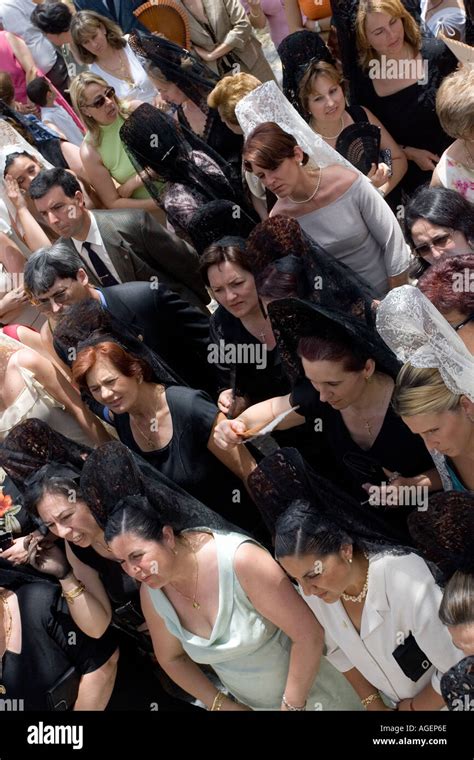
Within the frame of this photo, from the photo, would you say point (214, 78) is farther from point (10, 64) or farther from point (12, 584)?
point (12, 584)

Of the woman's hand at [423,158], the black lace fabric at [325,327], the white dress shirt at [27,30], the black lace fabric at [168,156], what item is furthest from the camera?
the white dress shirt at [27,30]

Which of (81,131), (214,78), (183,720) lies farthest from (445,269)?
(81,131)

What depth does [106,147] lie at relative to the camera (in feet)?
17.9

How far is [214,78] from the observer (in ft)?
17.2

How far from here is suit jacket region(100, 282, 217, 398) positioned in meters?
4.30

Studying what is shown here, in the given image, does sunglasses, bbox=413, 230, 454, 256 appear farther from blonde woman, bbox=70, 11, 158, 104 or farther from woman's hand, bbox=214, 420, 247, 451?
blonde woman, bbox=70, 11, 158, 104

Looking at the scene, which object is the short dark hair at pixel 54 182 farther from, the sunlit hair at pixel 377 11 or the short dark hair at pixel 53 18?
the short dark hair at pixel 53 18

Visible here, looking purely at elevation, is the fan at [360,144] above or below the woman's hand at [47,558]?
above

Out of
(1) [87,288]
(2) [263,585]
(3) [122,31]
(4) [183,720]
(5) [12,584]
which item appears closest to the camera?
(2) [263,585]

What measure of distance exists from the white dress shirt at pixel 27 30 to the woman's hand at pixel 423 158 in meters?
2.84

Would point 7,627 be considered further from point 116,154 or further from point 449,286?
point 116,154

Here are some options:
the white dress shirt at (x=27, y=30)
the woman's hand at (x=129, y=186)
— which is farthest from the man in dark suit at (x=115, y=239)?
the white dress shirt at (x=27, y=30)

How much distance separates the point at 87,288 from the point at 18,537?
1.00 metres

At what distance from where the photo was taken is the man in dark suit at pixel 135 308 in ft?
13.9
